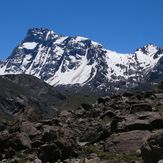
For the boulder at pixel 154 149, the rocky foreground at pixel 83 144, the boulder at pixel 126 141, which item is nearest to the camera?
the boulder at pixel 154 149

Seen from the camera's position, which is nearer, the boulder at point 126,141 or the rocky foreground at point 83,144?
the rocky foreground at point 83,144

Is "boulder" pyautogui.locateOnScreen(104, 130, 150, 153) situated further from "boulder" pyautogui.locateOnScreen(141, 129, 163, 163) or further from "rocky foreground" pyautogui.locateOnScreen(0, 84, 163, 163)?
"boulder" pyautogui.locateOnScreen(141, 129, 163, 163)

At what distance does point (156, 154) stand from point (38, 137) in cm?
2665

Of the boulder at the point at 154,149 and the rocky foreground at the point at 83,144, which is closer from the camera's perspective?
the boulder at the point at 154,149

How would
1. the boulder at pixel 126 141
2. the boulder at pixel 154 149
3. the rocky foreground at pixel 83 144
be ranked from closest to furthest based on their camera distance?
the boulder at pixel 154 149, the rocky foreground at pixel 83 144, the boulder at pixel 126 141

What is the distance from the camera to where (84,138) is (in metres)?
57.5

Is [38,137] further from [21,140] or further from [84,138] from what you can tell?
[84,138]

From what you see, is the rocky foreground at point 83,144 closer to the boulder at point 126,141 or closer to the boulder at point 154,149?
the boulder at point 126,141

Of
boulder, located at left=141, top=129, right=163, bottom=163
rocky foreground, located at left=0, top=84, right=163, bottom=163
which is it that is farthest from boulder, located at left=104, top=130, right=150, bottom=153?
boulder, located at left=141, top=129, right=163, bottom=163

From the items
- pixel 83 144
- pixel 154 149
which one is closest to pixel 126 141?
pixel 83 144

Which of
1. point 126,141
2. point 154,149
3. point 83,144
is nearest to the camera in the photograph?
point 154,149

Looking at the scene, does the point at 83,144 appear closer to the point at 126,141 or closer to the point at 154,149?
the point at 126,141

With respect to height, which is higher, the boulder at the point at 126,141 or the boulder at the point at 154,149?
the boulder at the point at 126,141

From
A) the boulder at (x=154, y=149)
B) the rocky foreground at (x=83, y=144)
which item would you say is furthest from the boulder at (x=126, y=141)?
the boulder at (x=154, y=149)
